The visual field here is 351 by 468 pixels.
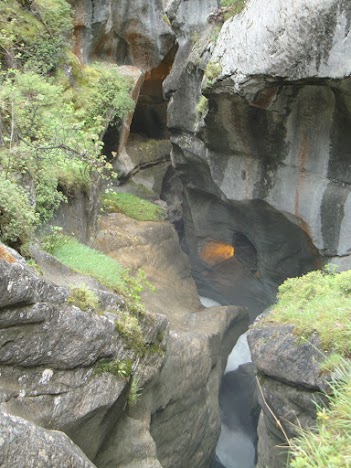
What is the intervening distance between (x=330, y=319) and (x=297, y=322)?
73 cm

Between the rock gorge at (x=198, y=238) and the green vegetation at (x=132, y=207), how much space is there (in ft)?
1.63

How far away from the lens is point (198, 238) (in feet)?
53.8

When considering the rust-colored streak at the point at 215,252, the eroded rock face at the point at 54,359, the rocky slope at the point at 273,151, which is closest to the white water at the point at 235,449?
the rocky slope at the point at 273,151

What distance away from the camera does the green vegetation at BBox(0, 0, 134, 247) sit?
22.6ft

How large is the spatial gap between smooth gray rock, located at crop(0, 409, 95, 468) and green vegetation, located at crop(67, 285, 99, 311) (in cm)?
146

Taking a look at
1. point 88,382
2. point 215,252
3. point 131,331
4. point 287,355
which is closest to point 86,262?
point 131,331

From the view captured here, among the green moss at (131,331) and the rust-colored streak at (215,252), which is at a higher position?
the green moss at (131,331)

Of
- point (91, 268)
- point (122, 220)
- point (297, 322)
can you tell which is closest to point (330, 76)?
point (297, 322)

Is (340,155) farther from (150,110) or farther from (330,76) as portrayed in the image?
(150,110)

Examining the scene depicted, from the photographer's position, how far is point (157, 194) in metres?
17.7

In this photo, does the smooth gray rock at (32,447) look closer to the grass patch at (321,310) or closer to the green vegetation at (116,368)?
the green vegetation at (116,368)

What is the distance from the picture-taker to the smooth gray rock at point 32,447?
3.49 m

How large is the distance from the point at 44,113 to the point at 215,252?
976cm

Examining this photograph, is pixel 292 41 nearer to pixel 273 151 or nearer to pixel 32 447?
pixel 273 151
